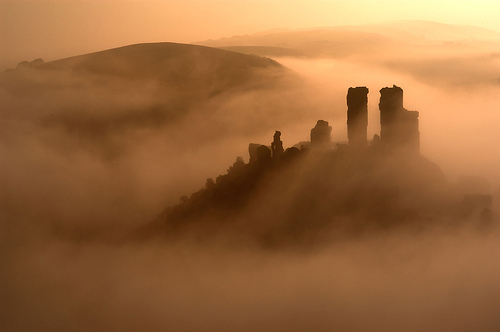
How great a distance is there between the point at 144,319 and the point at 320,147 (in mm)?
57960

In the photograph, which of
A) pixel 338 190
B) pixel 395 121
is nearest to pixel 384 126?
pixel 395 121

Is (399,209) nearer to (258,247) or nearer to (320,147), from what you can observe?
(320,147)

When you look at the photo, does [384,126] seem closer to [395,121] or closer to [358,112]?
[395,121]

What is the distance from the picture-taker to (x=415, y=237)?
474 feet

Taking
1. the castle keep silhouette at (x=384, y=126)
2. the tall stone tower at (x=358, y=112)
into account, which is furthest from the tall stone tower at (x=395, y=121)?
the tall stone tower at (x=358, y=112)

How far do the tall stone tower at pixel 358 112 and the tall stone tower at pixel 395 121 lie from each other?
4067 millimetres

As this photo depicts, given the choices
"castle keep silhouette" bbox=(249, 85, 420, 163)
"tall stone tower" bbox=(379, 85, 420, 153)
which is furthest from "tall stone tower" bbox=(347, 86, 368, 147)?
"tall stone tower" bbox=(379, 85, 420, 153)

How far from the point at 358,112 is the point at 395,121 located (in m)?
8.40

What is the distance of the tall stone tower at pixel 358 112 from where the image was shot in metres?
118

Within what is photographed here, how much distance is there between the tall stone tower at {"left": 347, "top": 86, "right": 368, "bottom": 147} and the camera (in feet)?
386

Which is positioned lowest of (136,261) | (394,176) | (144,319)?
(144,319)

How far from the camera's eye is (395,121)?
395 ft

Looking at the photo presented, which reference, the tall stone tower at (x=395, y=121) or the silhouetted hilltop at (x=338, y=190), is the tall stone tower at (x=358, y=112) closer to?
the silhouetted hilltop at (x=338, y=190)

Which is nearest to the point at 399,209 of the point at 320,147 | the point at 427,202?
the point at 427,202
